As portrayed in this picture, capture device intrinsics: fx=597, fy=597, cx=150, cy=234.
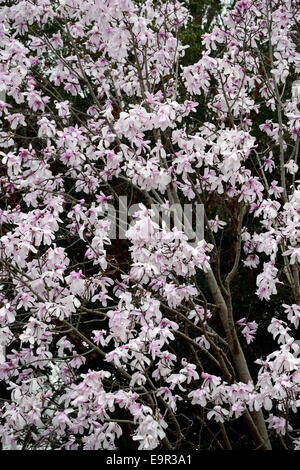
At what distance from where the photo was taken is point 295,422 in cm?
511

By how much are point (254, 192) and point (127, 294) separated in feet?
4.09

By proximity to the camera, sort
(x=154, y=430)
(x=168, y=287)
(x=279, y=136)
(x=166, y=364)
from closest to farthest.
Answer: (x=154, y=430) < (x=168, y=287) < (x=166, y=364) < (x=279, y=136)

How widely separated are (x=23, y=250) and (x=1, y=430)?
4.06ft

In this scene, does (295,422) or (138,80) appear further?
(295,422)

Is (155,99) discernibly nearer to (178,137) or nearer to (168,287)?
(178,137)

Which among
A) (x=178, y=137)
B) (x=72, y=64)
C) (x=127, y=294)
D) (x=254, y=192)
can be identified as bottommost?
(x=127, y=294)

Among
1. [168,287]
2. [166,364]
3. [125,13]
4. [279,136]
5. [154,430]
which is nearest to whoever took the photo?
[154,430]

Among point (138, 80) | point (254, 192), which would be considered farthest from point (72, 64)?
point (254, 192)

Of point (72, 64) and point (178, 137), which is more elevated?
point (72, 64)

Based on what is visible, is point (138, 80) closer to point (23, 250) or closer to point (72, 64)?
point (72, 64)
